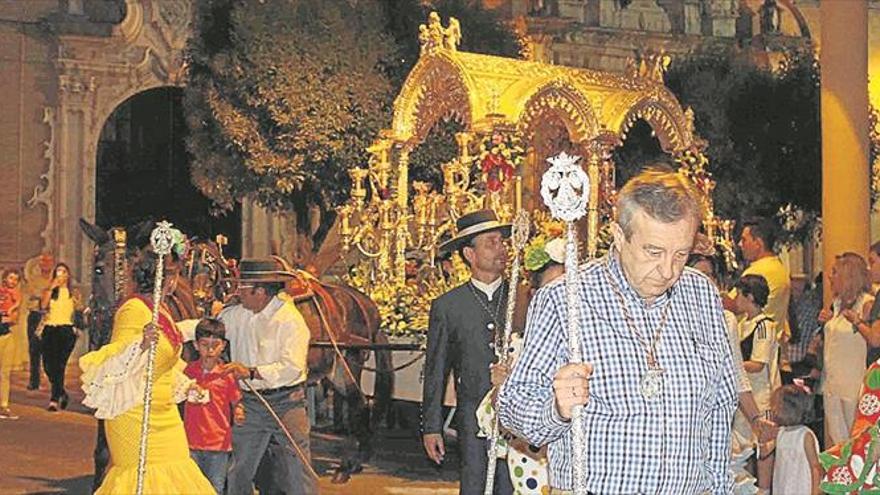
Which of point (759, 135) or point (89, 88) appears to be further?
point (759, 135)

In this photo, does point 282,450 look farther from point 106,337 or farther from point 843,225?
point 843,225

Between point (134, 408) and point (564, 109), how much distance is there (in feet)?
33.3

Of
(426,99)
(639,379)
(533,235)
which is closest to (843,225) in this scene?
(533,235)

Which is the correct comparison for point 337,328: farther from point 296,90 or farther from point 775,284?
point 296,90

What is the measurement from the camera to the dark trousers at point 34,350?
23.7 metres

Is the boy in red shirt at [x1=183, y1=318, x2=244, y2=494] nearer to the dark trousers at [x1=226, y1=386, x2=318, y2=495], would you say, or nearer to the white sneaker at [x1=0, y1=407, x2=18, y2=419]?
the dark trousers at [x1=226, y1=386, x2=318, y2=495]

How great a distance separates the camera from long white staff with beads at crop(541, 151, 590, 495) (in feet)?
16.9

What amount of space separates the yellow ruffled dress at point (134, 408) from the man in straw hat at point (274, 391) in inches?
73.9

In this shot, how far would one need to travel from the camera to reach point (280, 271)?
12.9 meters

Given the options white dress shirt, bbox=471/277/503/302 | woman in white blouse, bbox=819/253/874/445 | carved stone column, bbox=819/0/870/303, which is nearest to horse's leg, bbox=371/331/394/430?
carved stone column, bbox=819/0/870/303

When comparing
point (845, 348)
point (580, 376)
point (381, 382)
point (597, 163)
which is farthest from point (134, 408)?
point (597, 163)

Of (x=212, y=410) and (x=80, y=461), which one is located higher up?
(x=212, y=410)

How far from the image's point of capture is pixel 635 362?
5262 millimetres

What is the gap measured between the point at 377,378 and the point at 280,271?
15.0 feet
